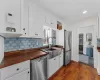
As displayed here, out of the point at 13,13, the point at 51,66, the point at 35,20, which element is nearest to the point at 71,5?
the point at 35,20

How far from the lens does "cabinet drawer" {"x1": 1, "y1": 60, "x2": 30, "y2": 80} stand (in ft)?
4.04

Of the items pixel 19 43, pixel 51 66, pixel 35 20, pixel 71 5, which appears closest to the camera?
pixel 19 43

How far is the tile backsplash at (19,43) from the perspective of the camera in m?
1.98

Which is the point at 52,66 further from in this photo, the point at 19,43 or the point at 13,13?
the point at 13,13

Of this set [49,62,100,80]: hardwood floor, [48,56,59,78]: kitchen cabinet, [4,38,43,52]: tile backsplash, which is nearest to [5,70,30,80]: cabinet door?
[4,38,43,52]: tile backsplash

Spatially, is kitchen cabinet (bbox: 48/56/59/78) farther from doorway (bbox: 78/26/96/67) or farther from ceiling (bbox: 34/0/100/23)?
doorway (bbox: 78/26/96/67)

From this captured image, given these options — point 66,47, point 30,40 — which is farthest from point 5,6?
point 66,47

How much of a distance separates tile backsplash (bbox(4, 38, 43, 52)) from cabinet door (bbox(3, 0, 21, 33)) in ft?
2.09

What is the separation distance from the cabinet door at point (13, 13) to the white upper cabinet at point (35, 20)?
2.17ft

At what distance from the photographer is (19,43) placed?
231 centimetres

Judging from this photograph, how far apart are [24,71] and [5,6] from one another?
3.81 feet

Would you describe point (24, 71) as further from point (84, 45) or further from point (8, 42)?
point (84, 45)

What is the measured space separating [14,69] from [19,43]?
3.34 ft

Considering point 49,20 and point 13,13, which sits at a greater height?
point 49,20
